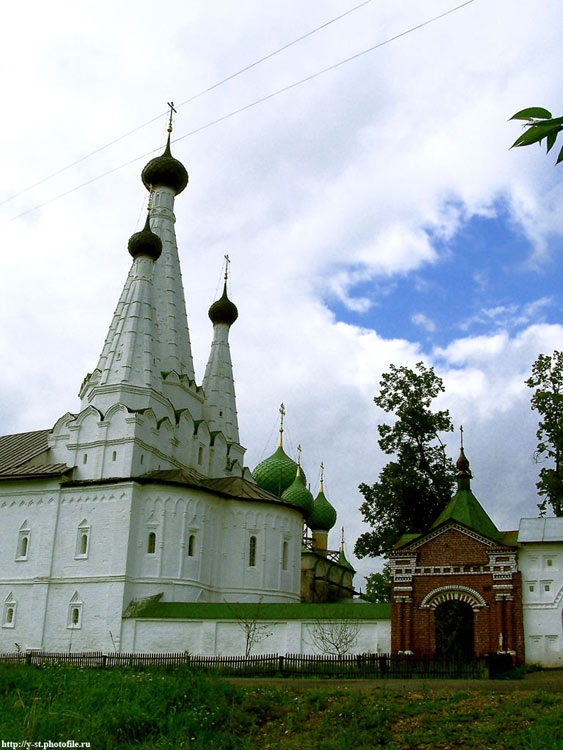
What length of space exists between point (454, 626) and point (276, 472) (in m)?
14.4

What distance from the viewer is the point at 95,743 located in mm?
9906

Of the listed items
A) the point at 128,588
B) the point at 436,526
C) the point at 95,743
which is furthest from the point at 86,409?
the point at 95,743

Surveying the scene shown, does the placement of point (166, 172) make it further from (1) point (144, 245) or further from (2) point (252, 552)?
(2) point (252, 552)

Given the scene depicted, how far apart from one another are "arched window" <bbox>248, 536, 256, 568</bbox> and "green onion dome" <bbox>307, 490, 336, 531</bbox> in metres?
12.6

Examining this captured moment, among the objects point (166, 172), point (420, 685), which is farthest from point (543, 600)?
point (166, 172)

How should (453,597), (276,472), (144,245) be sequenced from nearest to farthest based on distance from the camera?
(453,597) → (144,245) → (276,472)

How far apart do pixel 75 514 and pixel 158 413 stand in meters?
4.60

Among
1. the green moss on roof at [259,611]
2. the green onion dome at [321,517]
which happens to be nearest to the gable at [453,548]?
the green moss on roof at [259,611]

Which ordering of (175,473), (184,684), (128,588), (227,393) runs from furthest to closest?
1. (227,393)
2. (175,473)
3. (128,588)
4. (184,684)

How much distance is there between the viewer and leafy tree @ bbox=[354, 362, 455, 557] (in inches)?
1087

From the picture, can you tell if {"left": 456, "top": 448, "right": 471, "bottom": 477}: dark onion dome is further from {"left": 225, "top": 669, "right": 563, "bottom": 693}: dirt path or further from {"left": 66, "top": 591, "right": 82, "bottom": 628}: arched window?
{"left": 66, "top": 591, "right": 82, "bottom": 628}: arched window

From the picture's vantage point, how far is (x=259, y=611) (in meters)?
23.5

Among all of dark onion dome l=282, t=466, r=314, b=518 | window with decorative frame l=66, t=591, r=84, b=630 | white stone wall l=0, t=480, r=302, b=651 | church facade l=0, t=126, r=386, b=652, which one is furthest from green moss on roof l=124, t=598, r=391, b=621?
dark onion dome l=282, t=466, r=314, b=518

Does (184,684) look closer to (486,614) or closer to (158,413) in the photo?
(486,614)
